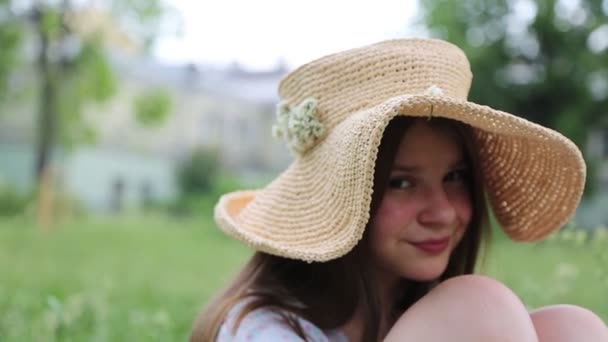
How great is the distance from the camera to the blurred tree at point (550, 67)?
10.9m

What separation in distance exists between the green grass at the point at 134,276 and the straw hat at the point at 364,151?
0.38m

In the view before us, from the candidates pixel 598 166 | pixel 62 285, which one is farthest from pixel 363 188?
pixel 598 166

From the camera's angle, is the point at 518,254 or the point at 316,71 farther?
the point at 518,254

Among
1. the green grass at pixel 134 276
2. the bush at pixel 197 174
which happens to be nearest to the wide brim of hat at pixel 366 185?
the green grass at pixel 134 276

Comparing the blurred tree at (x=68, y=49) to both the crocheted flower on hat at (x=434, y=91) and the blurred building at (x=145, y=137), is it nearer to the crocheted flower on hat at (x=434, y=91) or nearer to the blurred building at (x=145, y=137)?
the blurred building at (x=145, y=137)

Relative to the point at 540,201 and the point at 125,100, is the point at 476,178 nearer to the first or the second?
the point at 540,201

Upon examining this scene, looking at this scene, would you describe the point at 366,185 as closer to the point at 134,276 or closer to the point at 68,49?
the point at 134,276

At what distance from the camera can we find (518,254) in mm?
5266

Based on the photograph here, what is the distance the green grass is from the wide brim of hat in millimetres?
347

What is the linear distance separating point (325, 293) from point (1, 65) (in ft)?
23.8

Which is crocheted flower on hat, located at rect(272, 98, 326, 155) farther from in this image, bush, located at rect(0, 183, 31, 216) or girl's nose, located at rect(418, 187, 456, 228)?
bush, located at rect(0, 183, 31, 216)

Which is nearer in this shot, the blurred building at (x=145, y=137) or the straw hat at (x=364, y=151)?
the straw hat at (x=364, y=151)

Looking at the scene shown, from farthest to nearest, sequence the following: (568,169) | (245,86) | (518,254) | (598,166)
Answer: (245,86)
(598,166)
(518,254)
(568,169)

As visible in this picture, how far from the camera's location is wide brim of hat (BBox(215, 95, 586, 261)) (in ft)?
3.35
